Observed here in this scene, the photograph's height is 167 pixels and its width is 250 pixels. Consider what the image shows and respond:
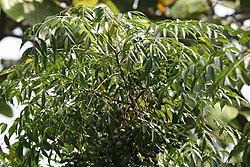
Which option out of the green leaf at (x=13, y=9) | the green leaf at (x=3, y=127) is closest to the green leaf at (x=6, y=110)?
the green leaf at (x=13, y=9)

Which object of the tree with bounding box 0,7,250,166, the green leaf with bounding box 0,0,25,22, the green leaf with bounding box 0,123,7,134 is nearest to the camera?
the tree with bounding box 0,7,250,166

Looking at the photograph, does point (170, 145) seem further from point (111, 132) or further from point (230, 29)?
point (230, 29)

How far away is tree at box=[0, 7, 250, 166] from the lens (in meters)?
1.14

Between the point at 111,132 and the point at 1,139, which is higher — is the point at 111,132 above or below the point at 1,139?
above

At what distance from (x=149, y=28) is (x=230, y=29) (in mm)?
181

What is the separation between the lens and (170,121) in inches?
48.5

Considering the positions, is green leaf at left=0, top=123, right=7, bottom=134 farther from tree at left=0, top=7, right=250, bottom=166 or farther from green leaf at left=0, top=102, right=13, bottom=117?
green leaf at left=0, top=102, right=13, bottom=117

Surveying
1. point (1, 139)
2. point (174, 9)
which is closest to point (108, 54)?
point (1, 139)

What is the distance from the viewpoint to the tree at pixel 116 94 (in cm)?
114

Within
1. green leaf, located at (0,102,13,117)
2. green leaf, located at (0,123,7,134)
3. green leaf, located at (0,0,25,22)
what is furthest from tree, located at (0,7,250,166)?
green leaf, located at (0,102,13,117)

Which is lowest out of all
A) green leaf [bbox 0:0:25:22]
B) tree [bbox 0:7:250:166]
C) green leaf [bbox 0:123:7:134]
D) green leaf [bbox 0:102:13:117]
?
green leaf [bbox 0:102:13:117]

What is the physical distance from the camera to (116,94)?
1.22 meters

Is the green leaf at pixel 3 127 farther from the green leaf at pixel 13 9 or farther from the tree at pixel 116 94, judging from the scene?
the green leaf at pixel 13 9

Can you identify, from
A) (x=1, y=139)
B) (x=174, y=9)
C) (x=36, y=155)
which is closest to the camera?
(x=36, y=155)
